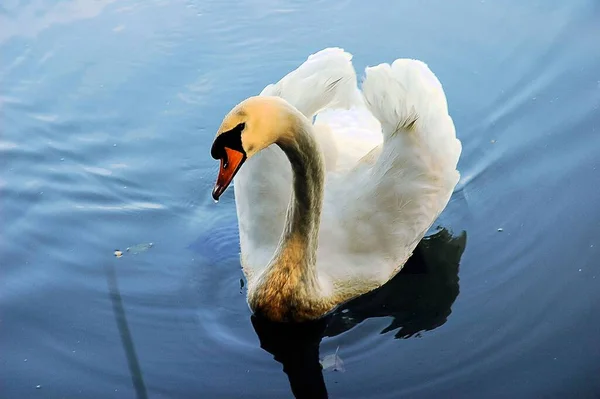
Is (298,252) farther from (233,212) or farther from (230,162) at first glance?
(233,212)

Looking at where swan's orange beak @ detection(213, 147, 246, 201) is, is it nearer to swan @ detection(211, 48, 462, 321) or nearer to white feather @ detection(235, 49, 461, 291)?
swan @ detection(211, 48, 462, 321)

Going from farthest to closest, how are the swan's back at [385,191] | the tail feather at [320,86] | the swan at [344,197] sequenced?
1. the tail feather at [320,86]
2. the swan's back at [385,191]
3. the swan at [344,197]

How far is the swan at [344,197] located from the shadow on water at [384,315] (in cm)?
7

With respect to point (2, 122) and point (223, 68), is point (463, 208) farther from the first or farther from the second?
point (2, 122)

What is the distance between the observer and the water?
15.0 ft

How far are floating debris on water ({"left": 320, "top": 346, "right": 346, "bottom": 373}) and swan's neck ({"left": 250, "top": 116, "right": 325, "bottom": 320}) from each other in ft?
0.93

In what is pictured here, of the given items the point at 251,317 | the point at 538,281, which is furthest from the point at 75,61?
the point at 538,281

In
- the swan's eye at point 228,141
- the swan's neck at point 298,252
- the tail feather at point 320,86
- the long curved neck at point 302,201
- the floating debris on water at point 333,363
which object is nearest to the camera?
the swan's eye at point 228,141

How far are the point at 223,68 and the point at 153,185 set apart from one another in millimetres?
1519

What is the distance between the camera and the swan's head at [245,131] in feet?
11.9

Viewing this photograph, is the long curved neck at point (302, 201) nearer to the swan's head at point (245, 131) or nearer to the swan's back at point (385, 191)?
the swan's head at point (245, 131)

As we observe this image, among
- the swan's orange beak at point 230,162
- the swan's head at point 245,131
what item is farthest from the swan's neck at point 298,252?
the swan's orange beak at point 230,162

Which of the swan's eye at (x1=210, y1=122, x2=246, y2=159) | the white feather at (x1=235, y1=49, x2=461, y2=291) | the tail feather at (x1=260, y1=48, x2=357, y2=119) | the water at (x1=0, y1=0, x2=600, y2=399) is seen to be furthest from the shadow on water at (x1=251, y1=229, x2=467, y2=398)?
the swan's eye at (x1=210, y1=122, x2=246, y2=159)

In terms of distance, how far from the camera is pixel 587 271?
503 centimetres
